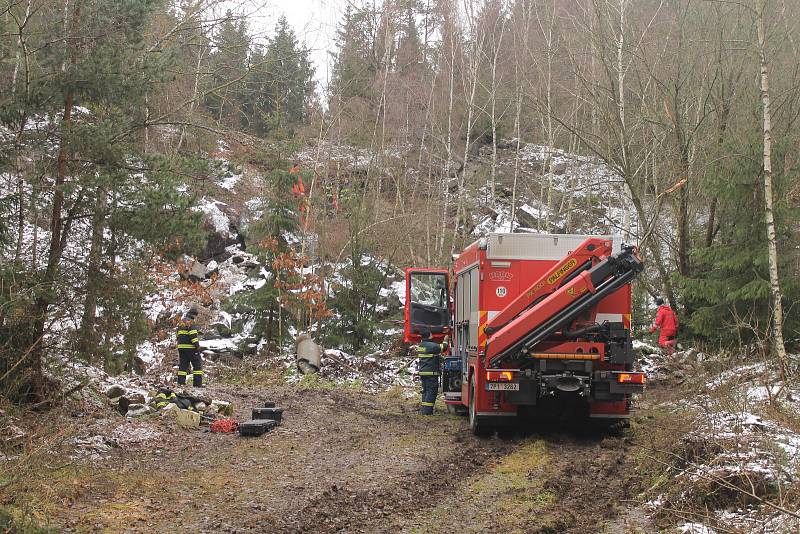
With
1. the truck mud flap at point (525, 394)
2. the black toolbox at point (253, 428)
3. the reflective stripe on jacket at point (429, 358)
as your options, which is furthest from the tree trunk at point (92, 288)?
the reflective stripe on jacket at point (429, 358)

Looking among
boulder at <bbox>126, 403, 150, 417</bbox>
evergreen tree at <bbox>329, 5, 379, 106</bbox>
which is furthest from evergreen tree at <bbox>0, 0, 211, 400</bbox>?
evergreen tree at <bbox>329, 5, 379, 106</bbox>

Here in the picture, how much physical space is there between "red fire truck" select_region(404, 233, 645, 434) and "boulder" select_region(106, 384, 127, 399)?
5.82 metres

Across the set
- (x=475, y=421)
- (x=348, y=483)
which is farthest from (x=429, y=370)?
(x=348, y=483)

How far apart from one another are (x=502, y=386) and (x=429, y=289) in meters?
4.91

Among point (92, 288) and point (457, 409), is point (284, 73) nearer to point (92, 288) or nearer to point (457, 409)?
point (92, 288)

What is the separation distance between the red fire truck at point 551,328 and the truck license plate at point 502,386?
14 mm

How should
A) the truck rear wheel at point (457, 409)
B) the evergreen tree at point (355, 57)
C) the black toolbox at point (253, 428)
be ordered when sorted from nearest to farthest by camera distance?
the black toolbox at point (253, 428) < the truck rear wheel at point (457, 409) < the evergreen tree at point (355, 57)

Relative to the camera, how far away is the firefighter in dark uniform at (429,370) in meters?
14.6

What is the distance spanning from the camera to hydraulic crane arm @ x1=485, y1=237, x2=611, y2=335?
35.6 ft

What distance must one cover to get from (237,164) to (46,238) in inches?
114

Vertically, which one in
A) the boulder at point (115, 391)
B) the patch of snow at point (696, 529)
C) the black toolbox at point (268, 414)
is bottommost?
the patch of snow at point (696, 529)

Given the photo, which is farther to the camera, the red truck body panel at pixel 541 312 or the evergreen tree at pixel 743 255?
the evergreen tree at pixel 743 255

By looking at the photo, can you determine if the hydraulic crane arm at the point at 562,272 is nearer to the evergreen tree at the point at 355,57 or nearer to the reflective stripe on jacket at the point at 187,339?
the reflective stripe on jacket at the point at 187,339

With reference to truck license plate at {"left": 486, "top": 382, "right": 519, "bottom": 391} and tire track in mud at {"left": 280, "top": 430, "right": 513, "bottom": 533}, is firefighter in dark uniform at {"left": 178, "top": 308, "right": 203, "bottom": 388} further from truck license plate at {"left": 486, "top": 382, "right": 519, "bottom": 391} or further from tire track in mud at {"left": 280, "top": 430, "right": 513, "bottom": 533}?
tire track in mud at {"left": 280, "top": 430, "right": 513, "bottom": 533}
